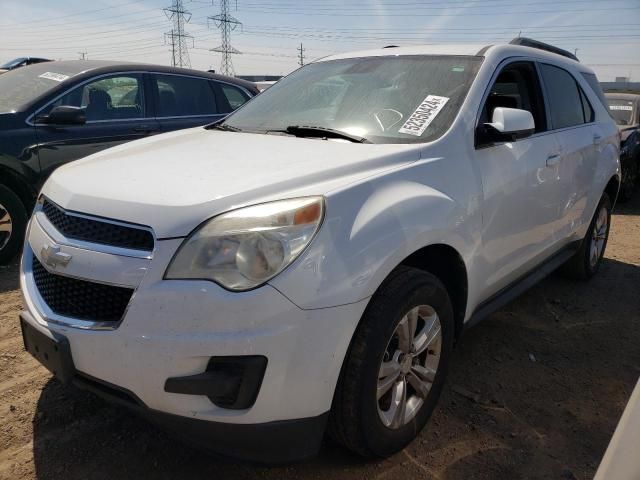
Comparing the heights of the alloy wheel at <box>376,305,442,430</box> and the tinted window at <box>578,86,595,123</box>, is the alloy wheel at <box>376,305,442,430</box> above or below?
below

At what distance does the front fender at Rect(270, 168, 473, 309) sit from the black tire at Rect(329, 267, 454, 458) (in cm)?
10

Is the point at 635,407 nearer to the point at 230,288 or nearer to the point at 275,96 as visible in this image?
the point at 230,288

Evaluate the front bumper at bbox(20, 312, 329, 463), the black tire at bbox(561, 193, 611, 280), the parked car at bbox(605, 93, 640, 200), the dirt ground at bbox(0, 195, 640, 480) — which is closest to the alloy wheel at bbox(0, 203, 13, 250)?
the dirt ground at bbox(0, 195, 640, 480)

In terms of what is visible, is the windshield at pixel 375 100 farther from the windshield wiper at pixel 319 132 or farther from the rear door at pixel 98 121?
the rear door at pixel 98 121

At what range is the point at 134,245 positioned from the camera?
69.3 inches

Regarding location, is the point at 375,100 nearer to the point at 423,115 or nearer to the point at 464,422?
the point at 423,115

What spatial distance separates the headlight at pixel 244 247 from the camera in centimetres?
168

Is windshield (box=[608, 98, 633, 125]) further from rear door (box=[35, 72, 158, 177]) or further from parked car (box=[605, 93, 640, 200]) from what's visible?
rear door (box=[35, 72, 158, 177])

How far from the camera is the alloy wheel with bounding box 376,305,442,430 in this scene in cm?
212

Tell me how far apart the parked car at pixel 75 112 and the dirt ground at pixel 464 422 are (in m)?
1.12

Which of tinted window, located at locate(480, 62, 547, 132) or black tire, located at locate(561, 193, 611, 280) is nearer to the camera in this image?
tinted window, located at locate(480, 62, 547, 132)

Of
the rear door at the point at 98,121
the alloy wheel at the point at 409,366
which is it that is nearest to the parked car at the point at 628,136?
the rear door at the point at 98,121

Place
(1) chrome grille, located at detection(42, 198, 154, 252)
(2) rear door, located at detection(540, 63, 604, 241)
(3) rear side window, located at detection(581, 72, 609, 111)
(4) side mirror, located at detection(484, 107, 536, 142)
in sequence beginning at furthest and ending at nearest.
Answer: (3) rear side window, located at detection(581, 72, 609, 111), (2) rear door, located at detection(540, 63, 604, 241), (4) side mirror, located at detection(484, 107, 536, 142), (1) chrome grille, located at detection(42, 198, 154, 252)

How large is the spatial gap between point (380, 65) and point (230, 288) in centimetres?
191
